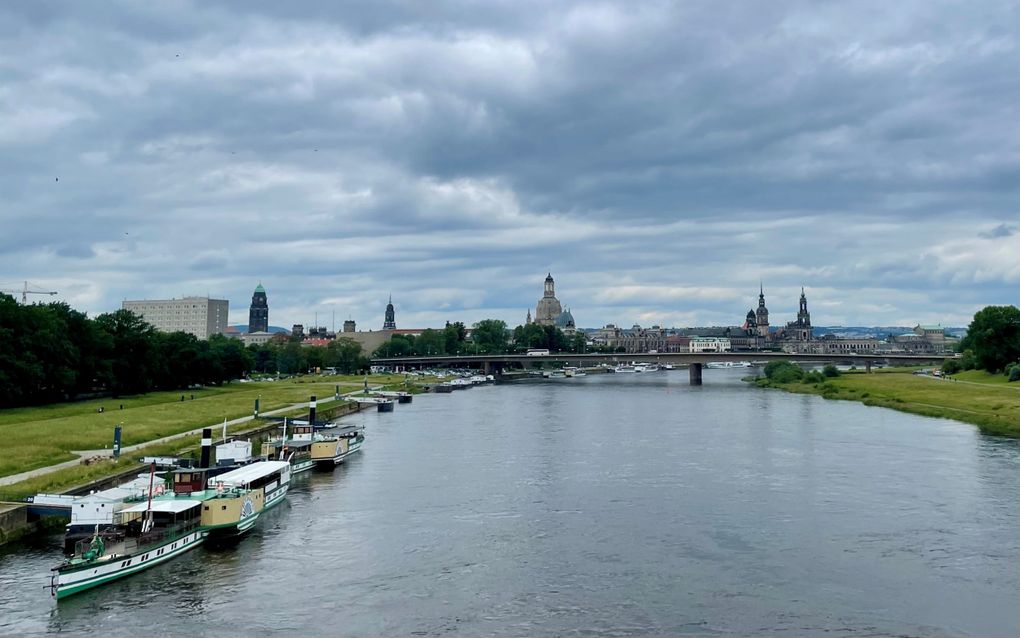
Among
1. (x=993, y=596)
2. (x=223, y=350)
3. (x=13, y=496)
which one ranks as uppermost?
(x=223, y=350)

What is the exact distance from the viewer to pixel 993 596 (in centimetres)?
3278

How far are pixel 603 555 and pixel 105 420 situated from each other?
185ft

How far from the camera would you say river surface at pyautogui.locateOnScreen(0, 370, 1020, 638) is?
3078 cm

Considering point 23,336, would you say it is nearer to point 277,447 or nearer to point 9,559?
point 277,447

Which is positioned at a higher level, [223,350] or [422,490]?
[223,350]

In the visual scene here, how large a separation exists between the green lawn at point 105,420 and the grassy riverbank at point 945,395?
74534 millimetres

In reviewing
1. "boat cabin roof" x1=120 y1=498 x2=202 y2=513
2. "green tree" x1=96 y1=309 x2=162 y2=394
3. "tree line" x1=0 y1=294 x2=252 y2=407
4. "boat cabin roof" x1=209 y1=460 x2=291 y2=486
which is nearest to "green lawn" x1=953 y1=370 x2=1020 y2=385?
"boat cabin roof" x1=209 y1=460 x2=291 y2=486

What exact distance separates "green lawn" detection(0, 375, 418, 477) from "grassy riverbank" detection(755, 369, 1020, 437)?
74.5 metres

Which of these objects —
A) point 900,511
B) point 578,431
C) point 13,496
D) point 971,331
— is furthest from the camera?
point 971,331

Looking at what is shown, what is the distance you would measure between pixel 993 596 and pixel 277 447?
49.1 m

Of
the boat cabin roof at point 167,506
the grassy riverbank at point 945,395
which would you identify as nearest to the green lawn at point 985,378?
the grassy riverbank at point 945,395

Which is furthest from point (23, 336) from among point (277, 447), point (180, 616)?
point (180, 616)

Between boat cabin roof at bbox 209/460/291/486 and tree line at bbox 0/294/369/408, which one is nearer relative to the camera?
boat cabin roof at bbox 209/460/291/486

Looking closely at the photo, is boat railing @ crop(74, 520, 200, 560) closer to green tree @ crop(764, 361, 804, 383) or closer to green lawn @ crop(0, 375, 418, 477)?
green lawn @ crop(0, 375, 418, 477)
